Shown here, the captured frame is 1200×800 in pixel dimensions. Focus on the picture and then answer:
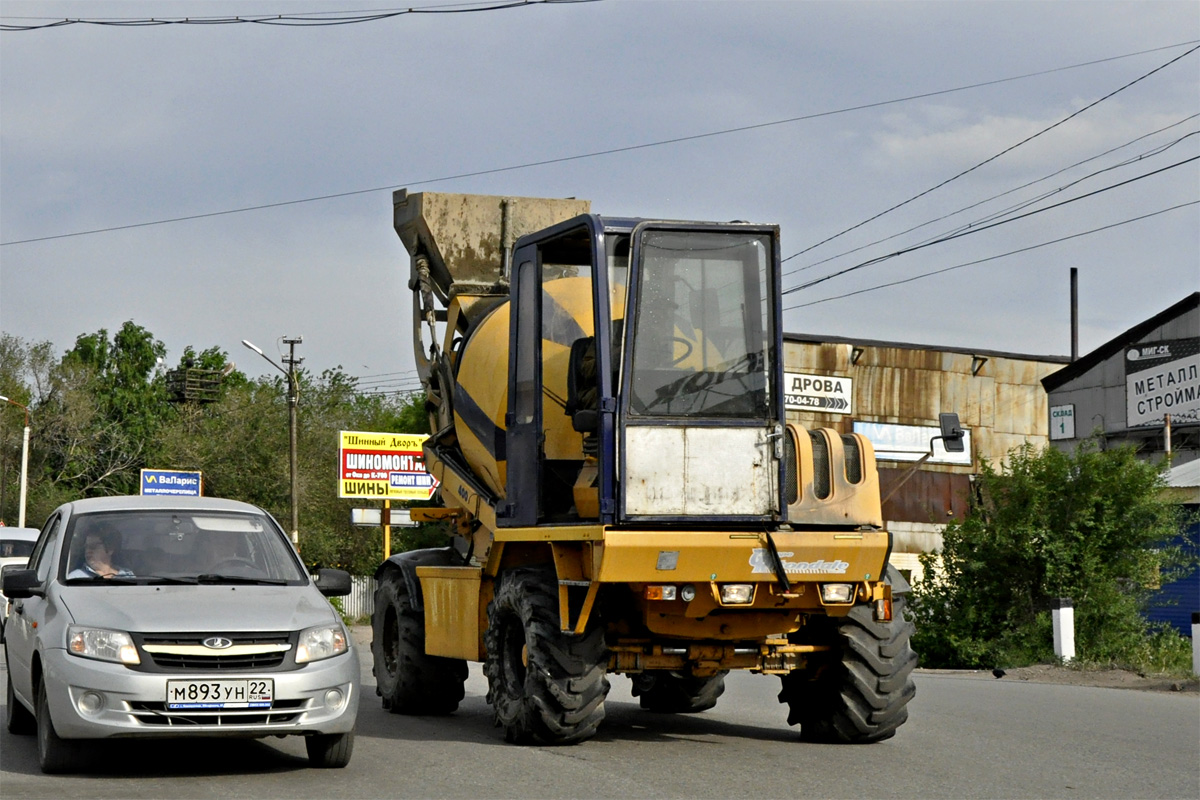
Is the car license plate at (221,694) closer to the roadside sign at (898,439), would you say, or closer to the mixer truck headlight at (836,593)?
the mixer truck headlight at (836,593)

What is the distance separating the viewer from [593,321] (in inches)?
403

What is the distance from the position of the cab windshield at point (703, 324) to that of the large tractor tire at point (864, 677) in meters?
1.78

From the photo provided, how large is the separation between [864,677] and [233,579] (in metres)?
4.36

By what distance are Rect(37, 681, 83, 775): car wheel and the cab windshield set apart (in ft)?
13.4

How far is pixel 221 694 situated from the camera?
8383 mm

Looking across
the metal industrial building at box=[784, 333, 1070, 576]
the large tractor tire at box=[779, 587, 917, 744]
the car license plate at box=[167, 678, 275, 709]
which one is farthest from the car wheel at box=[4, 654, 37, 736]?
the metal industrial building at box=[784, 333, 1070, 576]

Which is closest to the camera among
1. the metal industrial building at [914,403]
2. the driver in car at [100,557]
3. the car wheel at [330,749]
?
the car wheel at [330,749]

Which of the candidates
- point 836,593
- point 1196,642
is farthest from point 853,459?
point 1196,642

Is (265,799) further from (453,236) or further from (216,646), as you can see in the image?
(453,236)

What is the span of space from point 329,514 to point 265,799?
5420 centimetres

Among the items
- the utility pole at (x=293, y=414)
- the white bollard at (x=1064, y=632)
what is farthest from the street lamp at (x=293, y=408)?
the white bollard at (x=1064, y=632)

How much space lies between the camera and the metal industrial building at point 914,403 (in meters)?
46.7

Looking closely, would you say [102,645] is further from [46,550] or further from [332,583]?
[46,550]

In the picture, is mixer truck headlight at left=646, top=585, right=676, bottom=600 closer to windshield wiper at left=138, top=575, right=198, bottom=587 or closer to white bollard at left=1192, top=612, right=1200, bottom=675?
windshield wiper at left=138, top=575, right=198, bottom=587
